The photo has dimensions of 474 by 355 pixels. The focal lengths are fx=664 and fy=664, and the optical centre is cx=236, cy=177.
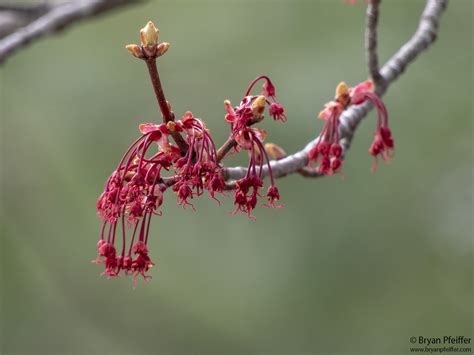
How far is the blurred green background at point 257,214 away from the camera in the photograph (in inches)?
226

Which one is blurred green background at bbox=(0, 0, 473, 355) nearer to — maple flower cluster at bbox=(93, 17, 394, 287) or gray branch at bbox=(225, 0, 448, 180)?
gray branch at bbox=(225, 0, 448, 180)

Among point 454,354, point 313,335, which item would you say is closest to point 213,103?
point 313,335

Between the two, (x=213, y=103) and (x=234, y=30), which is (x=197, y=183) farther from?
(x=234, y=30)

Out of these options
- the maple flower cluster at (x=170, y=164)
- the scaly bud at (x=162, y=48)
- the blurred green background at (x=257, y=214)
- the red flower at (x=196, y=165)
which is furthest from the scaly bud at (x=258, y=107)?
the blurred green background at (x=257, y=214)

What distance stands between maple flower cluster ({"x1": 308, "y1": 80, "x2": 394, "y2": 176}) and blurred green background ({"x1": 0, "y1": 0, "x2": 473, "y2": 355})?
3.31 meters

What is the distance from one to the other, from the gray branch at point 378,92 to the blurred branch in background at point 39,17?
4.28 feet

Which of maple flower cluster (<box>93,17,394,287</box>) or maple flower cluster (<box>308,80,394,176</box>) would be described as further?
maple flower cluster (<box>308,80,394,176</box>)

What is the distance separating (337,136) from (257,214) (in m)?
3.88

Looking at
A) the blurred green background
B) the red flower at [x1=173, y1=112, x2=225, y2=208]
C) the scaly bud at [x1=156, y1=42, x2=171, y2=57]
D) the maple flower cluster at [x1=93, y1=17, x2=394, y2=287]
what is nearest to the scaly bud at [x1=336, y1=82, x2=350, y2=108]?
the maple flower cluster at [x1=93, y1=17, x2=394, y2=287]

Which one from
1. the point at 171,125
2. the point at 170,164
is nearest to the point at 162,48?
the point at 171,125

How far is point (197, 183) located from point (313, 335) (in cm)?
494

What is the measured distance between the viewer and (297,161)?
6.13 ft

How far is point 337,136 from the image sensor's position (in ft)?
5.98

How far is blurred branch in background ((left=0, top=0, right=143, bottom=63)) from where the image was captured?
2689 mm
